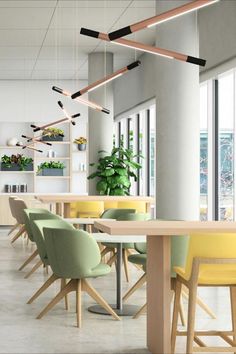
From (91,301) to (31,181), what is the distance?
415 inches

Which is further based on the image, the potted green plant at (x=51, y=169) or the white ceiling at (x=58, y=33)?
the potted green plant at (x=51, y=169)

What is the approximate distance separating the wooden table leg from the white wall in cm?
1268

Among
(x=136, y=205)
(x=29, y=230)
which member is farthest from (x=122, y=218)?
(x=136, y=205)

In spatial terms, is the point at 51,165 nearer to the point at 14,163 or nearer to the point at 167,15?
the point at 14,163

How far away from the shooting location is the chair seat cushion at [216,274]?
4875 mm

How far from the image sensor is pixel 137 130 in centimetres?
1639

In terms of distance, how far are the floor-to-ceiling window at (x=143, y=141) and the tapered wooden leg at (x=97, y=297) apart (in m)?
8.32

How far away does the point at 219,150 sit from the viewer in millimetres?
10695

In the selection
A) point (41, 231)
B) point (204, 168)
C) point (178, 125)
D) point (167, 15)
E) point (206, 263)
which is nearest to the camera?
point (206, 263)

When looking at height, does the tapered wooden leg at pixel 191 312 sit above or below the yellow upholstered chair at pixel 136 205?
below

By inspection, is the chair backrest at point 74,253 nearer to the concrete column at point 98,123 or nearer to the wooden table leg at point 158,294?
the wooden table leg at point 158,294

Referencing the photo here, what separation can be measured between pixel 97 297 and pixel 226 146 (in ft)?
15.3

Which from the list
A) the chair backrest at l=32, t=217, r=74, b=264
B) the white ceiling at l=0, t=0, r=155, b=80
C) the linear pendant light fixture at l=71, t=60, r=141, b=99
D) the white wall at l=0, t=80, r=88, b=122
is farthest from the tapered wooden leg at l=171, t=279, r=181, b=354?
the white wall at l=0, t=80, r=88, b=122

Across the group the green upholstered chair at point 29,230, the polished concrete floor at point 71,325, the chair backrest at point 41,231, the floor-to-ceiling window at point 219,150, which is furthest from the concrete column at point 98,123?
the chair backrest at point 41,231
